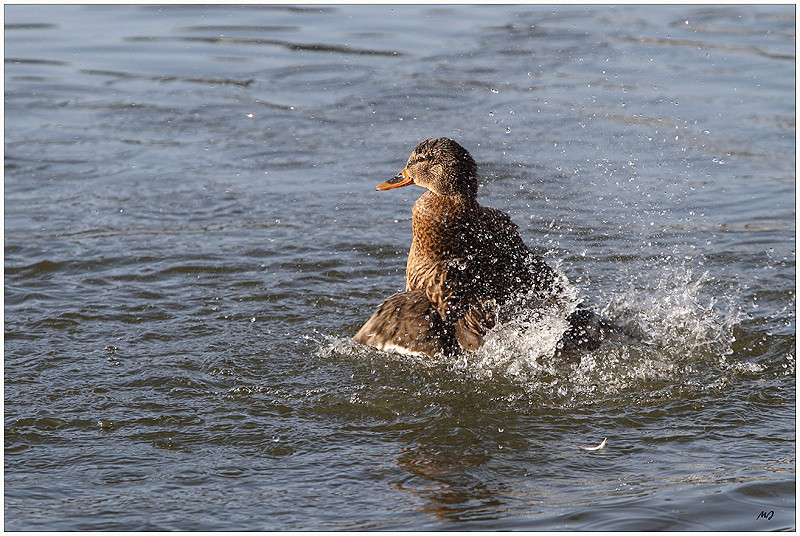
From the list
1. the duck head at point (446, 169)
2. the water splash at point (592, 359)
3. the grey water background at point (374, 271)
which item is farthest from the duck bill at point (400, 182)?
the water splash at point (592, 359)

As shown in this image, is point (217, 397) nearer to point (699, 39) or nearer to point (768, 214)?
point (768, 214)

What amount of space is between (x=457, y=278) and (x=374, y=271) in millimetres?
1579

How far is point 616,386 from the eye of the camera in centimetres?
497

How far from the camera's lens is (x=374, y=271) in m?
6.85

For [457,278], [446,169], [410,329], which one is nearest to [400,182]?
[446,169]

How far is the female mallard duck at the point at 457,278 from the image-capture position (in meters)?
5.21

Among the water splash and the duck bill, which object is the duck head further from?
the water splash

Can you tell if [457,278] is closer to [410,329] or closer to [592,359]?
[410,329]

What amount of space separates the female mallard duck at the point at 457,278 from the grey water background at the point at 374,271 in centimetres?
14

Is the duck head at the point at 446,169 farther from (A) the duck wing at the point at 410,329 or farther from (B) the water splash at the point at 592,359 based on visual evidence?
(B) the water splash at the point at 592,359

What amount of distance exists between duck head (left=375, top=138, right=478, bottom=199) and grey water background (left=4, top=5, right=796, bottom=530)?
106cm

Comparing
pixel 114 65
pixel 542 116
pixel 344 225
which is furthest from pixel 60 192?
pixel 542 116

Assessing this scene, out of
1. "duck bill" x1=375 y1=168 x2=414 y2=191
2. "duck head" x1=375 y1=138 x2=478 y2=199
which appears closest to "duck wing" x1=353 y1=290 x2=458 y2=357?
"duck head" x1=375 y1=138 x2=478 y2=199

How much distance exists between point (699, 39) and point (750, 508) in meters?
9.84
